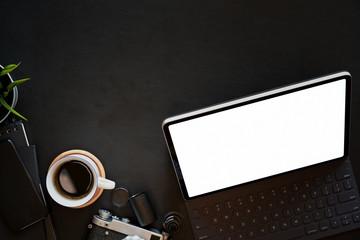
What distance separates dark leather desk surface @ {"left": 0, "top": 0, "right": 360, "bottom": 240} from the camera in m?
0.84

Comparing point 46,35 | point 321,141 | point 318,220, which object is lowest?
point 318,220

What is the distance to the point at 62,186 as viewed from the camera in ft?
2.52

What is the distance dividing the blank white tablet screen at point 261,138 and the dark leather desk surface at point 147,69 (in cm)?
9

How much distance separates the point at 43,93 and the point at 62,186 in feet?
0.73

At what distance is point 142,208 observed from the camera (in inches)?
32.0

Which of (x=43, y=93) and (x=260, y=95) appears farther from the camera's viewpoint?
(x=43, y=93)

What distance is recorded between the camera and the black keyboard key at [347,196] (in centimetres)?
82

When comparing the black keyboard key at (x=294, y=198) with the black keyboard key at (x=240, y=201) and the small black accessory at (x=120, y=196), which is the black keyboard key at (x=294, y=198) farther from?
the small black accessory at (x=120, y=196)

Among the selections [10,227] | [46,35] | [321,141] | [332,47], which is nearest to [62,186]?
[10,227]

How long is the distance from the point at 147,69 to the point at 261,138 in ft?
0.97

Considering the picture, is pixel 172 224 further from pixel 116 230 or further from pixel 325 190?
pixel 325 190

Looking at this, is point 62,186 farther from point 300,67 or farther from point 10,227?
point 300,67

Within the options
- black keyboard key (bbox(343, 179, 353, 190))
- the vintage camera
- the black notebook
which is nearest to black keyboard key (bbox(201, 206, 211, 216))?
the black notebook

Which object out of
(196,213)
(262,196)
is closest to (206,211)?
(196,213)
